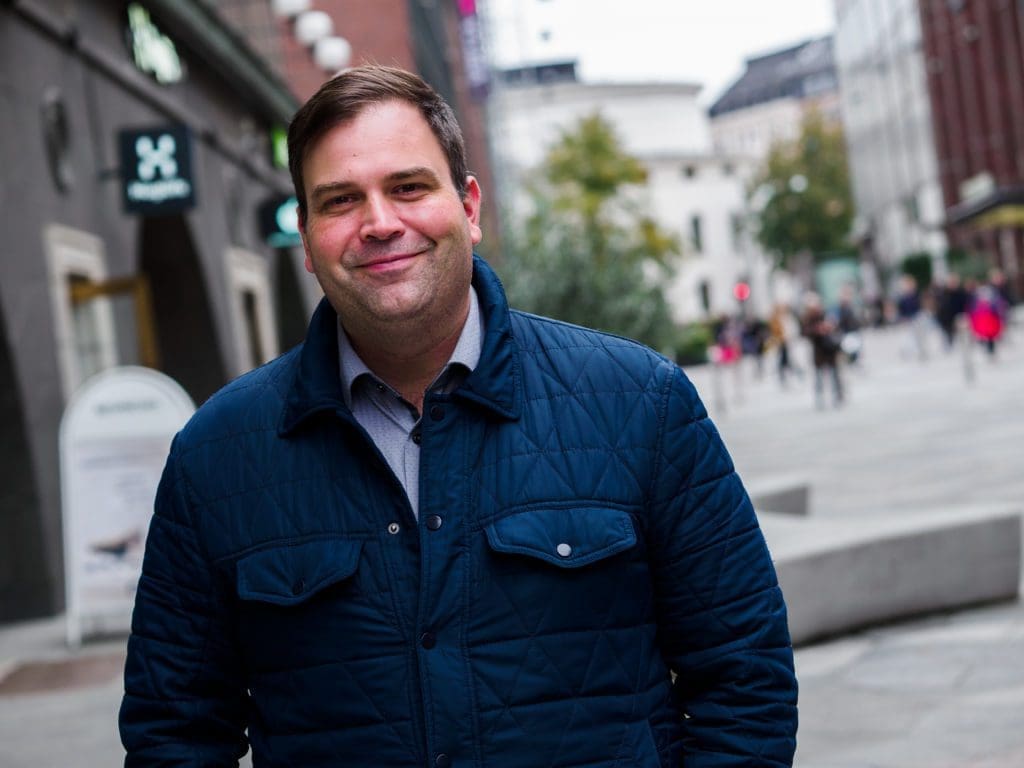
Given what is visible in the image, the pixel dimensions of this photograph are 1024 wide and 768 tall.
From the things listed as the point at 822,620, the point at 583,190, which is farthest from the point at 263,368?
the point at 583,190

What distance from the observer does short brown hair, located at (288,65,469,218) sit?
2.63 metres

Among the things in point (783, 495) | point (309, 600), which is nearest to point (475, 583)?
point (309, 600)

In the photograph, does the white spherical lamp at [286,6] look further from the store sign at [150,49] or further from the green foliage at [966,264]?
the green foliage at [966,264]

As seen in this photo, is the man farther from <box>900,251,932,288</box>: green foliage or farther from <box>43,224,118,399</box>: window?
<box>900,251,932,288</box>: green foliage

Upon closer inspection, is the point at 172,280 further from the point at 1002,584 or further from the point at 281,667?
the point at 281,667

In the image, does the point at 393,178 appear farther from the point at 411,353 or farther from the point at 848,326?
the point at 848,326

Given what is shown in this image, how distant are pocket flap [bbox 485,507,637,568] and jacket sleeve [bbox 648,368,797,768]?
3.7 inches

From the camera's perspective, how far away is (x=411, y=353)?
2654mm

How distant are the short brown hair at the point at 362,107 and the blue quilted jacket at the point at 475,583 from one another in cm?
24

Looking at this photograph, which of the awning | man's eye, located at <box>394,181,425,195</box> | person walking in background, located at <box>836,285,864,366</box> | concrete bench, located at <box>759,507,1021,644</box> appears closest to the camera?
man's eye, located at <box>394,181,425,195</box>


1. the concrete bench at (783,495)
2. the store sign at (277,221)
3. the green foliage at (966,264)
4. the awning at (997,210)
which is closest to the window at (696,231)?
the green foliage at (966,264)

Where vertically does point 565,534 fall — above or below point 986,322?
above

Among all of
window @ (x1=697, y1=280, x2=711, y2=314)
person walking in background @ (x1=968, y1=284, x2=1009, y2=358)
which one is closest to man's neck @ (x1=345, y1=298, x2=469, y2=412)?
person walking in background @ (x1=968, y1=284, x2=1009, y2=358)

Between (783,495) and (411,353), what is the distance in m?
9.30
